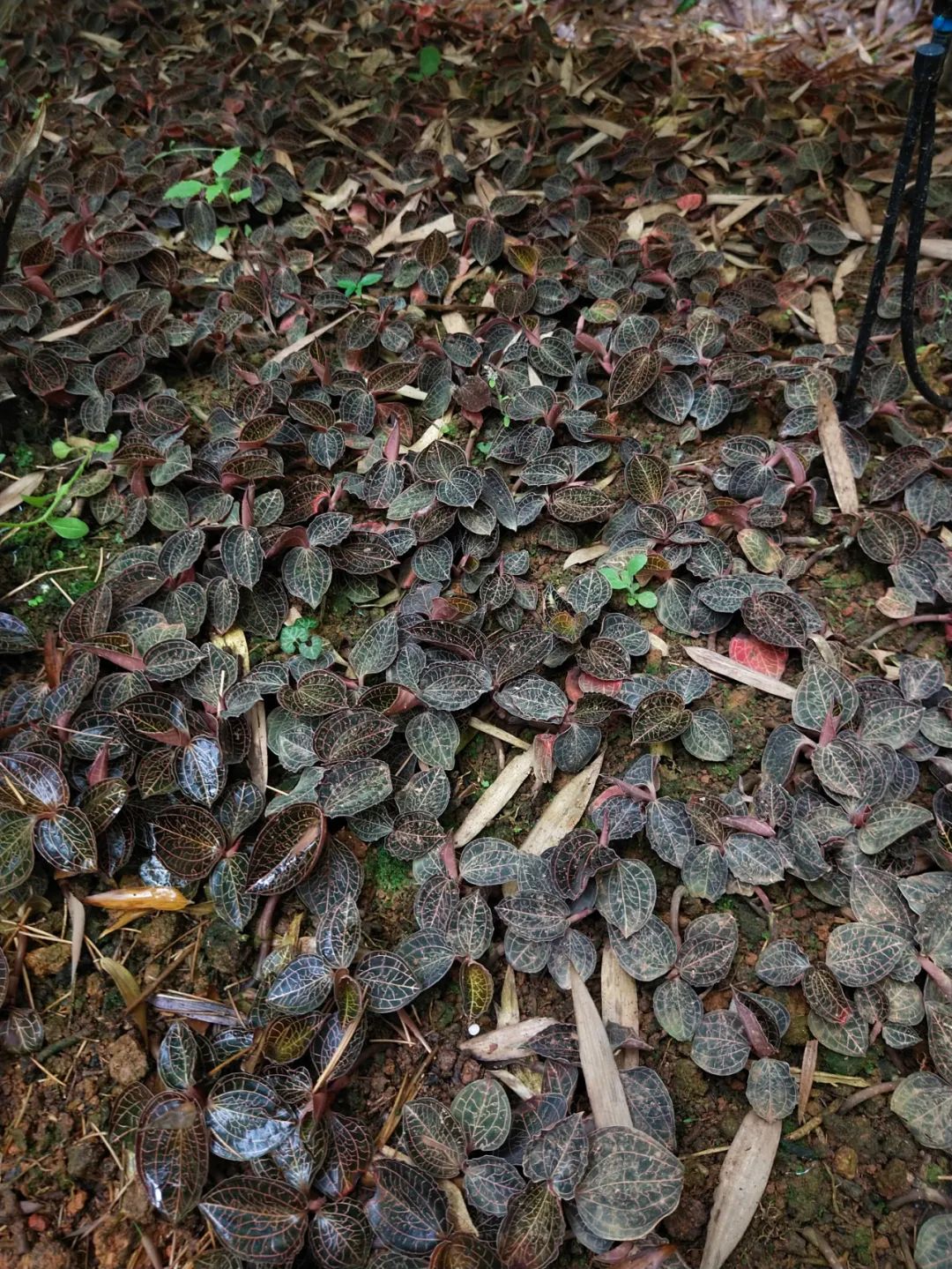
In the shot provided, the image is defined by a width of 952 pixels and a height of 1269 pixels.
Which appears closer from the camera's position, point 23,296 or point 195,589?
point 195,589

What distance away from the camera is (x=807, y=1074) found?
1.25 m

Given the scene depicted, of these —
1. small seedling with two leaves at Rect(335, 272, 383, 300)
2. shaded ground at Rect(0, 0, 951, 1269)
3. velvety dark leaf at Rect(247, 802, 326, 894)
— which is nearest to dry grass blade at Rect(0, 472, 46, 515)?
shaded ground at Rect(0, 0, 951, 1269)

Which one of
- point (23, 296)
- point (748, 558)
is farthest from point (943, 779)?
point (23, 296)

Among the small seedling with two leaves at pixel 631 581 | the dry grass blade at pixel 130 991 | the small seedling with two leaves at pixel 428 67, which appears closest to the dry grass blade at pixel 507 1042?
the dry grass blade at pixel 130 991

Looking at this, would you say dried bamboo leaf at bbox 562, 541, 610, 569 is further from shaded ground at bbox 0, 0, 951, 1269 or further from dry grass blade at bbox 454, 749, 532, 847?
dry grass blade at bbox 454, 749, 532, 847

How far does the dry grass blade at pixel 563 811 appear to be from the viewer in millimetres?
1456

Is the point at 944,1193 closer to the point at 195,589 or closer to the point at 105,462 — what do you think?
the point at 195,589

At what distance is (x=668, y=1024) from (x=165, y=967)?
830 millimetres

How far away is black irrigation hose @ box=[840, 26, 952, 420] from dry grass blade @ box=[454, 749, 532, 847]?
1.13 m

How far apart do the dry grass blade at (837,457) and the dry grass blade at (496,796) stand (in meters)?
0.91

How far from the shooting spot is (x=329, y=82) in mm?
2711

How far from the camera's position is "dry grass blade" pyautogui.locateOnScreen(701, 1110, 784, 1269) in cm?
114

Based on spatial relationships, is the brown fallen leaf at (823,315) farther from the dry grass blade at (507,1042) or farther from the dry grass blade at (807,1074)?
the dry grass blade at (507,1042)

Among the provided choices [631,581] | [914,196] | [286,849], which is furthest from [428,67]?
[286,849]
